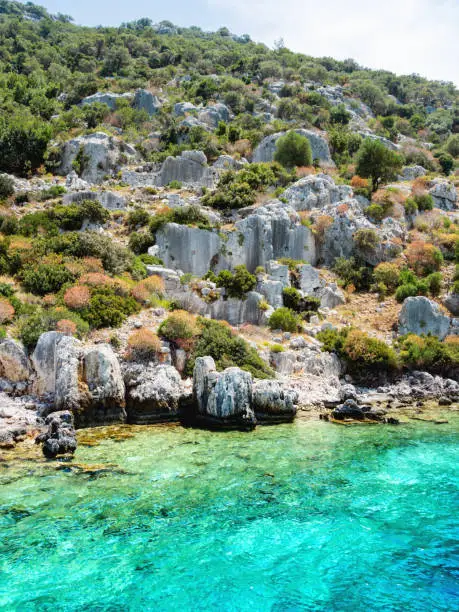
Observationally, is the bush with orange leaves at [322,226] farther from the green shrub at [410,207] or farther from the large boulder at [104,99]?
the large boulder at [104,99]

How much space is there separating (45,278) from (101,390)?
30.6ft

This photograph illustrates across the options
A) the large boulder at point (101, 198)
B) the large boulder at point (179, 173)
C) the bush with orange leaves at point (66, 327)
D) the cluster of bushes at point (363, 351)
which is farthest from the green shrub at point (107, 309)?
the large boulder at point (179, 173)

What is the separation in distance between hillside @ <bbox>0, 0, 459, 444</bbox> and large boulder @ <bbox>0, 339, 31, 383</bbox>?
45 mm

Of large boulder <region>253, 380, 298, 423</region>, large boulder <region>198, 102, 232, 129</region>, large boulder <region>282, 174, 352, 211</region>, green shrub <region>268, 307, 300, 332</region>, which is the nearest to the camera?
large boulder <region>253, 380, 298, 423</region>

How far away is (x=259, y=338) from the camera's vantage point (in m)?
26.9

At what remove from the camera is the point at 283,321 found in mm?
28078

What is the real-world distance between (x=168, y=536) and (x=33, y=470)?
17.9 ft

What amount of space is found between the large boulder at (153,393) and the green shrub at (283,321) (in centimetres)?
998

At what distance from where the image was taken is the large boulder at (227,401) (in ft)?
59.3

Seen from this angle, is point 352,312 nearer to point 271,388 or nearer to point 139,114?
point 271,388

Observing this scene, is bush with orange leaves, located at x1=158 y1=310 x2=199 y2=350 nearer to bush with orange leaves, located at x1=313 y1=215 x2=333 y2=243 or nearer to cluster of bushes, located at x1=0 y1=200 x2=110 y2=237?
cluster of bushes, located at x1=0 y1=200 x2=110 y2=237

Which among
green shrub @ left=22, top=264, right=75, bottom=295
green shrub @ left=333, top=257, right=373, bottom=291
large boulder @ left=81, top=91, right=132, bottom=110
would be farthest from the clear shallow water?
large boulder @ left=81, top=91, right=132, bottom=110

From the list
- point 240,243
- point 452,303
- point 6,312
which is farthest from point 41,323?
point 452,303

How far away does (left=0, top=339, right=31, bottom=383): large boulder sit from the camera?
18719 mm
